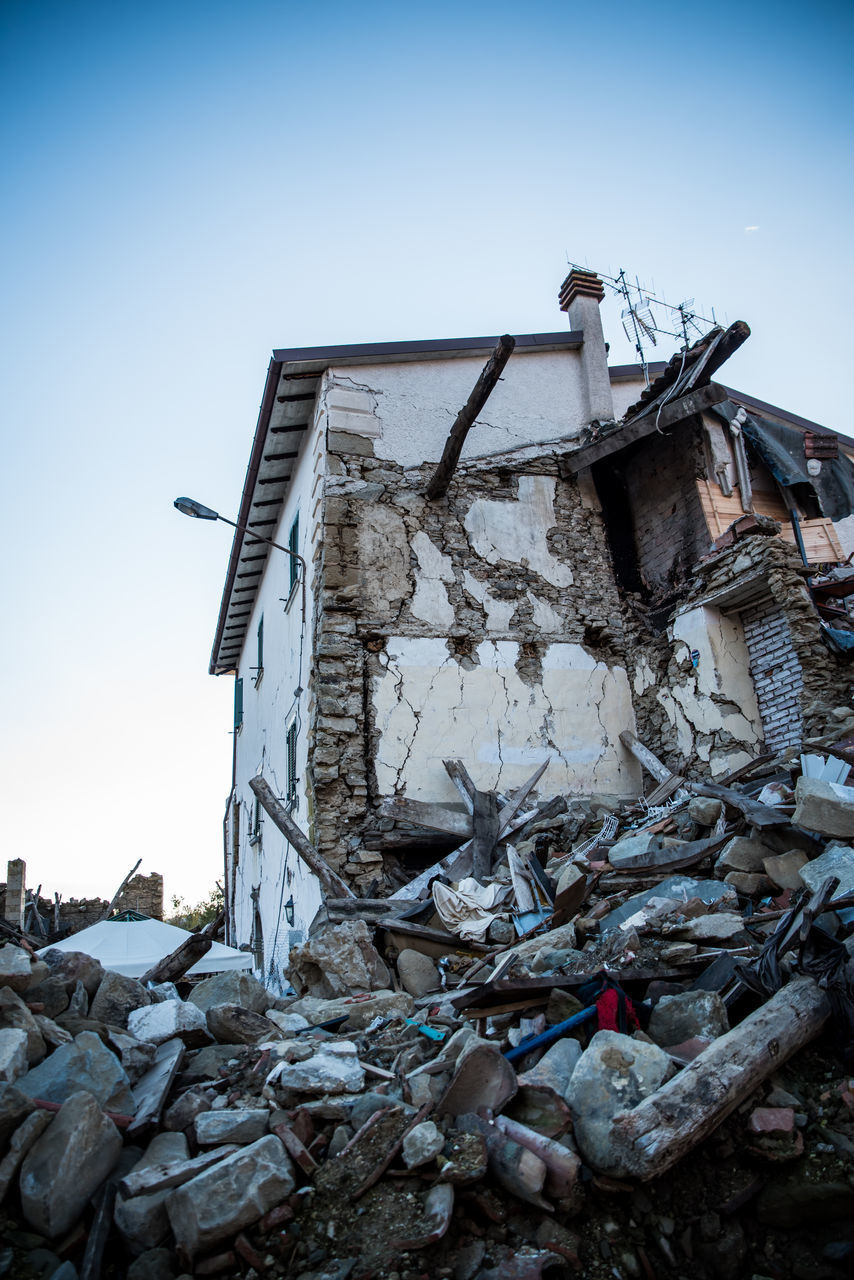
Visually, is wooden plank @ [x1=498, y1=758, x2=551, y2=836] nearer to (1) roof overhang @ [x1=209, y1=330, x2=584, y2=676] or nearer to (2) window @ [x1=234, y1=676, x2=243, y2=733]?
(1) roof overhang @ [x1=209, y1=330, x2=584, y2=676]

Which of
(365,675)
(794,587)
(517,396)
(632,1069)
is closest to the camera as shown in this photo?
(632,1069)

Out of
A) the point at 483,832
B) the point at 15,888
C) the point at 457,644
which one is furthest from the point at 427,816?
the point at 15,888

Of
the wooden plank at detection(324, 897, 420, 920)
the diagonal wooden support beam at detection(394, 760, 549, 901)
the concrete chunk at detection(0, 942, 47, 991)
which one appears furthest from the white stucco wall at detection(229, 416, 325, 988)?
the concrete chunk at detection(0, 942, 47, 991)

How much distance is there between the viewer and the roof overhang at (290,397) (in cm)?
966

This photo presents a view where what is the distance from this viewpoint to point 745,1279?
2.85 m

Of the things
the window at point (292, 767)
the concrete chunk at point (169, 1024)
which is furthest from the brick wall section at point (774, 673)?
the concrete chunk at point (169, 1024)

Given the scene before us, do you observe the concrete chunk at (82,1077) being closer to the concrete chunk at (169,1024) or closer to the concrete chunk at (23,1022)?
the concrete chunk at (23,1022)

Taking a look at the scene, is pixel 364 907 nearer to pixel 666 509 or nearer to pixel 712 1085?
pixel 712 1085

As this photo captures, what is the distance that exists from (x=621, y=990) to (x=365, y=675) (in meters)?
5.03

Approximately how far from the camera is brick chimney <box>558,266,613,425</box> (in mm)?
10516

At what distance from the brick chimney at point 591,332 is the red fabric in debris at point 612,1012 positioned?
813 cm

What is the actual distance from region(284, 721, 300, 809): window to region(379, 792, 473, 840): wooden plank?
1.63 m

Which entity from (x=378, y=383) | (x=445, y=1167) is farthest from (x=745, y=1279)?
(x=378, y=383)

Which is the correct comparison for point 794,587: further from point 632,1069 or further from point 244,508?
point 244,508
